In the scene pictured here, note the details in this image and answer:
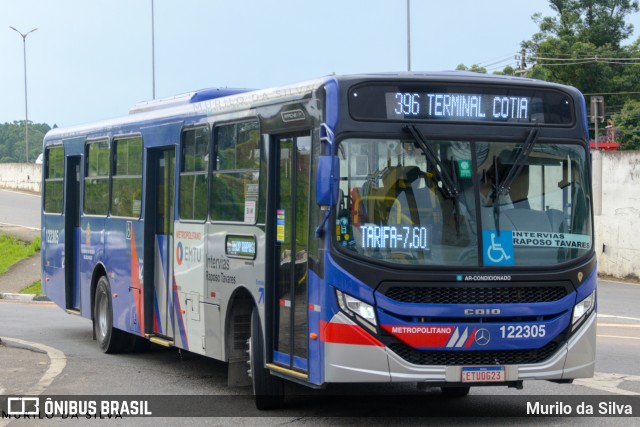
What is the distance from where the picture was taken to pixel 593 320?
31.6 ft

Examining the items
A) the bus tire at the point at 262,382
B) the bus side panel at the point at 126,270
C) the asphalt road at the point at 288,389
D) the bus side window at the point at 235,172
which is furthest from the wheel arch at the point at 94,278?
the bus tire at the point at 262,382

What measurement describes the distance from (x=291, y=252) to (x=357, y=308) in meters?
1.15

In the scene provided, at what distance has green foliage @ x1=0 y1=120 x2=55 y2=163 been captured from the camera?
13550cm

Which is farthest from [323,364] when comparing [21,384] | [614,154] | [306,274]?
[614,154]

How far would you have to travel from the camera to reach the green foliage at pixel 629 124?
60.1m

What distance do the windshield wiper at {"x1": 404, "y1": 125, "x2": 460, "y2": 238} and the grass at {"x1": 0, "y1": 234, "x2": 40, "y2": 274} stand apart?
2455 centimetres

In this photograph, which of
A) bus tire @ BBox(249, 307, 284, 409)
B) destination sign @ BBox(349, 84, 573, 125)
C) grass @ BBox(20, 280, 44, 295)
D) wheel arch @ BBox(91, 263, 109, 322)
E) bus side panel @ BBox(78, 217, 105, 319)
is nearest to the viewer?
destination sign @ BBox(349, 84, 573, 125)

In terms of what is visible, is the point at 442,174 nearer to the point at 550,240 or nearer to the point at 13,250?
the point at 550,240

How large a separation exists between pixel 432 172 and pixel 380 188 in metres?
0.45

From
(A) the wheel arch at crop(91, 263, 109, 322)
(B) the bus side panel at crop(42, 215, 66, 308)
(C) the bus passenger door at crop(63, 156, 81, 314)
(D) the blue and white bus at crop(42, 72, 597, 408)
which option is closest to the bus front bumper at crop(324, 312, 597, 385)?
(D) the blue and white bus at crop(42, 72, 597, 408)

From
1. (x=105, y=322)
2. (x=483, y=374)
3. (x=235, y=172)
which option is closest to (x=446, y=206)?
(x=483, y=374)

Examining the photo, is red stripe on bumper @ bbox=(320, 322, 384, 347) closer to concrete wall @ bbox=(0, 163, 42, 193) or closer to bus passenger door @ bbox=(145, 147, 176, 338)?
bus passenger door @ bbox=(145, 147, 176, 338)

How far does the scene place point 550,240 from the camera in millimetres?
9430

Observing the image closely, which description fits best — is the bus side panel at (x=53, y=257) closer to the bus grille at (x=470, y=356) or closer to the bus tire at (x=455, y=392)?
the bus tire at (x=455, y=392)
